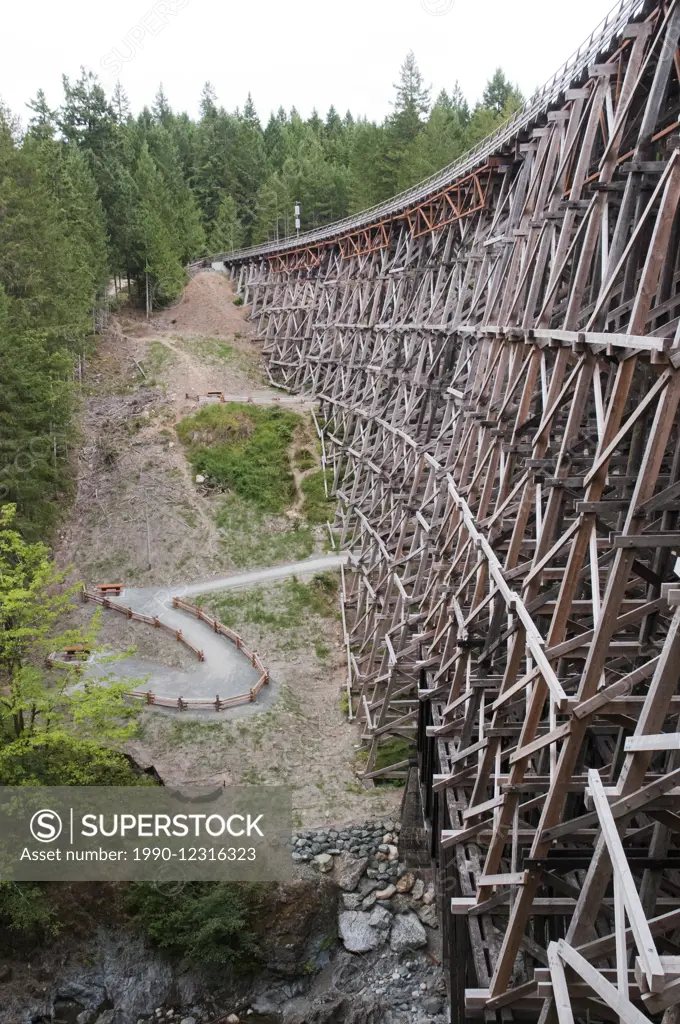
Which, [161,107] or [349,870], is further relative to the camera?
[161,107]

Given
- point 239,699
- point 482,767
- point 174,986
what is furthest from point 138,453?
point 482,767

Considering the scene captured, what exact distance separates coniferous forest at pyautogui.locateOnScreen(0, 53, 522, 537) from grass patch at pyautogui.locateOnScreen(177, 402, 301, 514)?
5316 millimetres

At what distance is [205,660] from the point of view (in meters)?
22.4

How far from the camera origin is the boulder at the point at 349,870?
15.2 metres

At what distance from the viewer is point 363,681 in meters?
20.4

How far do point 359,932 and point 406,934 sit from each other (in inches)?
35.4

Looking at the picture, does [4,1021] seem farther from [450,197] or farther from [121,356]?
[121,356]

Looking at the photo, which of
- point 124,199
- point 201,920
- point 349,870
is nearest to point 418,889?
point 349,870

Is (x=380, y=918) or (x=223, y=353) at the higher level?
(x=223, y=353)

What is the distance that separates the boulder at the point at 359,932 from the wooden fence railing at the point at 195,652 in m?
6.82

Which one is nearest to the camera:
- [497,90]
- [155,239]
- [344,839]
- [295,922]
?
[295,922]

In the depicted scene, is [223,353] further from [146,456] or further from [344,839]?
[344,839]

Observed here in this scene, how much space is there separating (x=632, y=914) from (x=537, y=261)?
34.8ft

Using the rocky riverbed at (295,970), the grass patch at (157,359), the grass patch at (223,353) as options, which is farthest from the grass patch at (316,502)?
the rocky riverbed at (295,970)
